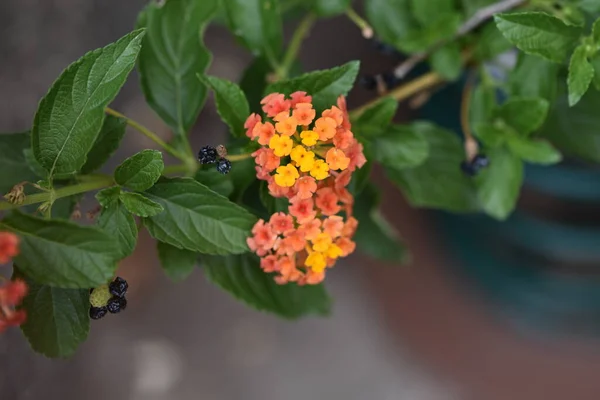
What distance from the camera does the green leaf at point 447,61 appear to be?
32.0 inches

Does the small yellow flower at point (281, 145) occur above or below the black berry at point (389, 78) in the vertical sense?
above

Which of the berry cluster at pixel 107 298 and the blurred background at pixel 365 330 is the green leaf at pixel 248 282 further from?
the blurred background at pixel 365 330

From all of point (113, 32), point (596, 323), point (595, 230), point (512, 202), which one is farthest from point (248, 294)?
point (596, 323)

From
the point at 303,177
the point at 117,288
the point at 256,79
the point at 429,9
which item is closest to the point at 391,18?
the point at 429,9

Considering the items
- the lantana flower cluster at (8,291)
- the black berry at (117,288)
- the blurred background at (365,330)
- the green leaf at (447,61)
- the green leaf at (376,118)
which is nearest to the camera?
the lantana flower cluster at (8,291)

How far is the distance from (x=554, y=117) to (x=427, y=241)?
2.13ft

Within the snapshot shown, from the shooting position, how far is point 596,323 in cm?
140

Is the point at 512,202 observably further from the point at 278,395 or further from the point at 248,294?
the point at 278,395

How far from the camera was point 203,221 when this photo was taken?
0.60 meters

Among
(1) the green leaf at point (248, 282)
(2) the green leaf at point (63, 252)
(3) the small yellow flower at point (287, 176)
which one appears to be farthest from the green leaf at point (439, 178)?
(2) the green leaf at point (63, 252)

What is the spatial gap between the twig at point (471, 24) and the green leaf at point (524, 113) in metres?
0.10

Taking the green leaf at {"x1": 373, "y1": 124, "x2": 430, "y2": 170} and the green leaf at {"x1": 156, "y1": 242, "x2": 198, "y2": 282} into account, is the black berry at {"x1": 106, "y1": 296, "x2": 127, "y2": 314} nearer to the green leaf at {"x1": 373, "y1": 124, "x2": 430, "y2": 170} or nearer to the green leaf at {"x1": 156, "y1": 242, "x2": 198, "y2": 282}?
the green leaf at {"x1": 156, "y1": 242, "x2": 198, "y2": 282}

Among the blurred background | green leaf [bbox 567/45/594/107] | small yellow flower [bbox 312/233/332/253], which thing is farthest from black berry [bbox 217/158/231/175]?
the blurred background

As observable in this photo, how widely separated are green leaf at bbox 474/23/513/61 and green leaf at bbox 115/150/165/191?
425 millimetres
